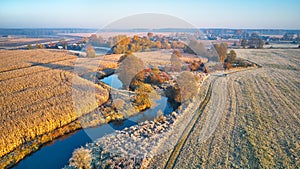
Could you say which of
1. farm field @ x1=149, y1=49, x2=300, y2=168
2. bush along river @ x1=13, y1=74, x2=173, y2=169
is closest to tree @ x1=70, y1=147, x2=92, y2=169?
bush along river @ x1=13, y1=74, x2=173, y2=169

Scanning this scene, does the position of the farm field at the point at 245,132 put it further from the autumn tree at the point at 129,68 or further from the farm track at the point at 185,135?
the autumn tree at the point at 129,68

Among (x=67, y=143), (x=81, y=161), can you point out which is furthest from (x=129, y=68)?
(x=81, y=161)

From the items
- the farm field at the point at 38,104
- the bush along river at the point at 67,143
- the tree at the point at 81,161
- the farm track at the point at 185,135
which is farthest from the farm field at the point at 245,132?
the farm field at the point at 38,104

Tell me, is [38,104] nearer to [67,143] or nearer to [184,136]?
[67,143]

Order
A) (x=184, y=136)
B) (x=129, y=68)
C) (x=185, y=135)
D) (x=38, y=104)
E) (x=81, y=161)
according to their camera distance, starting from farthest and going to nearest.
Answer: (x=129, y=68) → (x=38, y=104) → (x=185, y=135) → (x=184, y=136) → (x=81, y=161)

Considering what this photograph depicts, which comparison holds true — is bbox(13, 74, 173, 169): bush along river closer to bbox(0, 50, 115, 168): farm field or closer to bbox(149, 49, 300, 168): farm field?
bbox(0, 50, 115, 168): farm field

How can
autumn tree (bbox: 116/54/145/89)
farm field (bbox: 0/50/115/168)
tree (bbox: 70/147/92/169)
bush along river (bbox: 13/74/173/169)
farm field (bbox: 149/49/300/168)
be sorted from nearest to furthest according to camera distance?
tree (bbox: 70/147/92/169)
farm field (bbox: 149/49/300/168)
bush along river (bbox: 13/74/173/169)
farm field (bbox: 0/50/115/168)
autumn tree (bbox: 116/54/145/89)

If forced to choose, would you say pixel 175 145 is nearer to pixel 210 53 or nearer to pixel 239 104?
pixel 239 104
